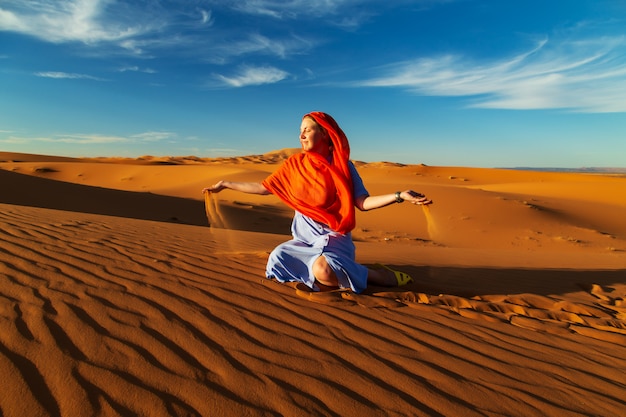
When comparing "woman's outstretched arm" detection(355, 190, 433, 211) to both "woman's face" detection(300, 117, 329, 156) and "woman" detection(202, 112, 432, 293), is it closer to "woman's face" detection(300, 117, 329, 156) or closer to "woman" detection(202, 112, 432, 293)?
"woman" detection(202, 112, 432, 293)

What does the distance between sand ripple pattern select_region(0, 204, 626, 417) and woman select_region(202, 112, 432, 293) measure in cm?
21

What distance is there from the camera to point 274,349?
7.61 feet

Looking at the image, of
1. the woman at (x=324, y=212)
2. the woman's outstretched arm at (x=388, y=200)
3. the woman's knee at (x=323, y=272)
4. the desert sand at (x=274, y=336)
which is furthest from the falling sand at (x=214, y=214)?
the woman's outstretched arm at (x=388, y=200)

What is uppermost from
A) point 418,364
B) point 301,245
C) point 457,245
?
point 301,245

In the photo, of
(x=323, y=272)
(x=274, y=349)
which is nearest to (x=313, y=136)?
(x=323, y=272)

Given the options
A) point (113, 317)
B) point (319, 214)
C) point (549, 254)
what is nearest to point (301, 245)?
point (319, 214)

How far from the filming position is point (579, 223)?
1300cm

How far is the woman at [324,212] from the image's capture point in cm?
354

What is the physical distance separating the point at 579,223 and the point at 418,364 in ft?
43.9

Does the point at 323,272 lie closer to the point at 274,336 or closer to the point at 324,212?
the point at 324,212

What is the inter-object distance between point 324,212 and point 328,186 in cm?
24

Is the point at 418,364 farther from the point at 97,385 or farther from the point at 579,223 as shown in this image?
the point at 579,223

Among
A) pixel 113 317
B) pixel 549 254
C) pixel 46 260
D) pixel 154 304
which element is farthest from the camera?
pixel 549 254

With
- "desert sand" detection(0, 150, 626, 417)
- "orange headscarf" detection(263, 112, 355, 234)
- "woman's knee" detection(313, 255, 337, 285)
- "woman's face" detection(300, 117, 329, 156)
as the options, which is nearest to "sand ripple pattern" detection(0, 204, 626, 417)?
"desert sand" detection(0, 150, 626, 417)
